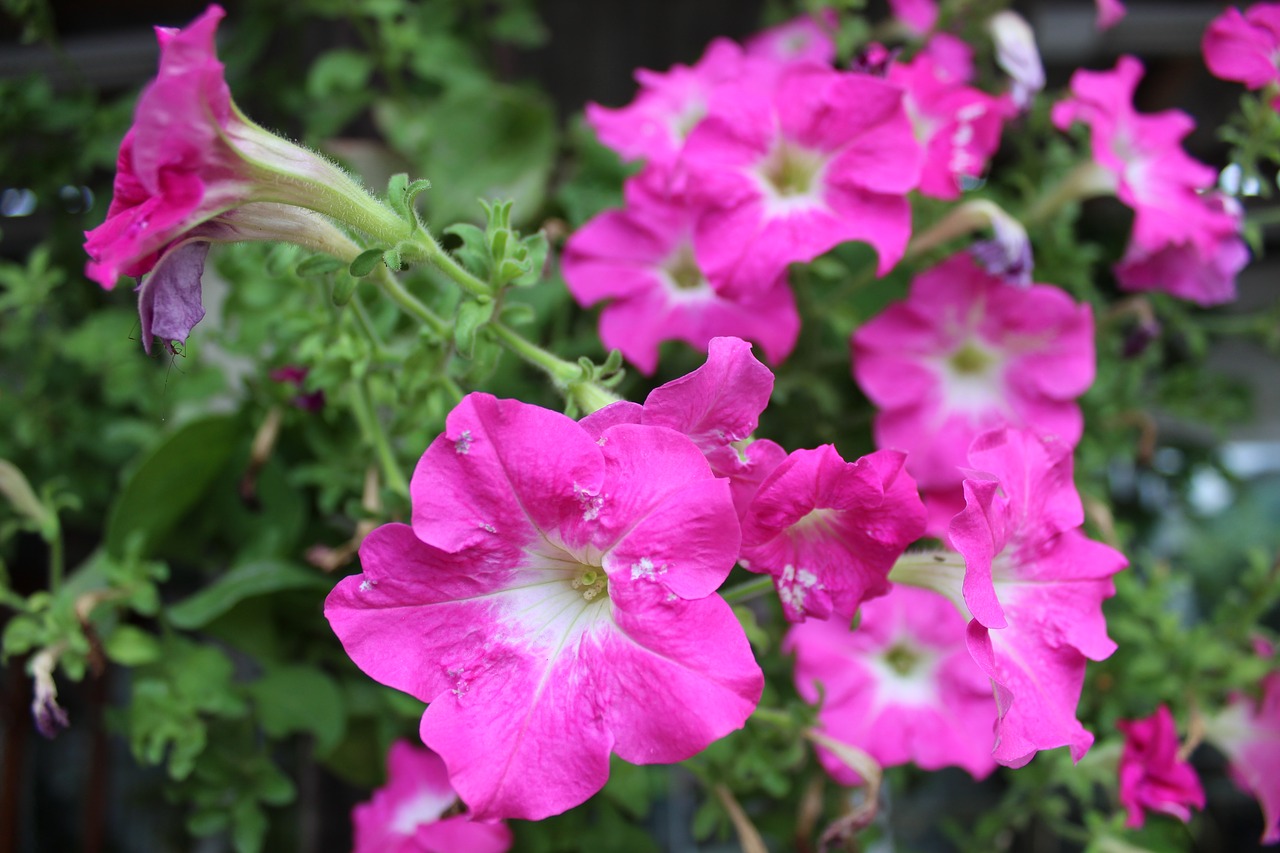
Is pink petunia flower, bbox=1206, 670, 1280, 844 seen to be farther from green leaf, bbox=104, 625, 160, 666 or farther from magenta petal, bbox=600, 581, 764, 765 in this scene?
green leaf, bbox=104, 625, 160, 666

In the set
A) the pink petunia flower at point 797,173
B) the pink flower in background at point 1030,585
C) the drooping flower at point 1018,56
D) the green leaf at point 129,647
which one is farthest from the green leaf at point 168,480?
the drooping flower at point 1018,56

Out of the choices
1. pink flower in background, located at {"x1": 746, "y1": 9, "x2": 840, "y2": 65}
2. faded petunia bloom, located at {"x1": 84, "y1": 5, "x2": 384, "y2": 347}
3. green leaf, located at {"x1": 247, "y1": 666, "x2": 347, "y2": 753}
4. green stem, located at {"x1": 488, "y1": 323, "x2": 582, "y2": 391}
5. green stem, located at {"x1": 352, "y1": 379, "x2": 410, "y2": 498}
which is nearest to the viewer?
faded petunia bloom, located at {"x1": 84, "y1": 5, "x2": 384, "y2": 347}

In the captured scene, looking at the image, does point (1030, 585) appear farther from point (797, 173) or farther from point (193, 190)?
point (193, 190)

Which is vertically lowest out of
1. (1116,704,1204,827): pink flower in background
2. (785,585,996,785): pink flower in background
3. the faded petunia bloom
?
(785,585,996,785): pink flower in background

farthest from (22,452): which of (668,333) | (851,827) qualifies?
(851,827)

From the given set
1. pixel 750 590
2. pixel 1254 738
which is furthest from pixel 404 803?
pixel 1254 738

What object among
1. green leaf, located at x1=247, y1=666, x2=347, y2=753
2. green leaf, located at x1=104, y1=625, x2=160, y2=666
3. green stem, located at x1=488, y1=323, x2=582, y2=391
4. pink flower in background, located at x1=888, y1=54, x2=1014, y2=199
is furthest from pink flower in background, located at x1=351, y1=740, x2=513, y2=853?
pink flower in background, located at x1=888, y1=54, x2=1014, y2=199
